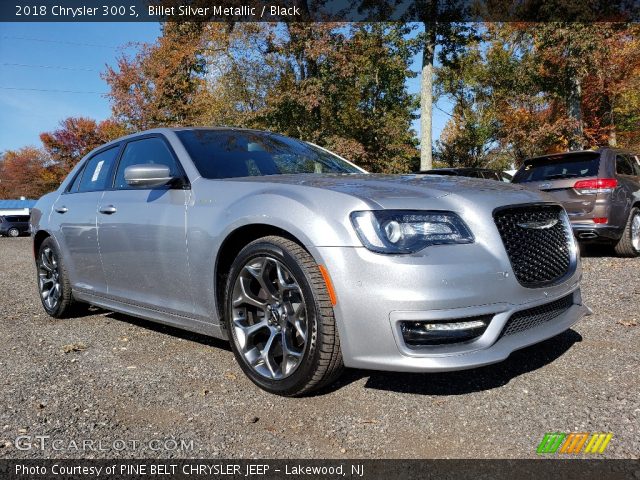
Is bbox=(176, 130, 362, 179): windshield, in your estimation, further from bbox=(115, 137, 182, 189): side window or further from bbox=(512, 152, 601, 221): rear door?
bbox=(512, 152, 601, 221): rear door

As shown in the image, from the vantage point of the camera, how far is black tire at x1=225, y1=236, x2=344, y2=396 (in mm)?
2697

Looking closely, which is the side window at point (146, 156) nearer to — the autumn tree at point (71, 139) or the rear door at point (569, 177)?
the rear door at point (569, 177)

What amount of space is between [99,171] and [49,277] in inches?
54.6

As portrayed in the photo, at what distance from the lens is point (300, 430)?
2.56 metres

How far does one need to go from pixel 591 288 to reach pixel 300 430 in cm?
426

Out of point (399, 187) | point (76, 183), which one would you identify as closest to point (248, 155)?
point (399, 187)

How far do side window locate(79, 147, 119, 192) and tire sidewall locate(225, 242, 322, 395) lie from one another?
191 cm

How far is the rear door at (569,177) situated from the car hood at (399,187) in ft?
15.4

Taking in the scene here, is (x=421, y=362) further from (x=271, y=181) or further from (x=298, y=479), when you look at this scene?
(x=271, y=181)

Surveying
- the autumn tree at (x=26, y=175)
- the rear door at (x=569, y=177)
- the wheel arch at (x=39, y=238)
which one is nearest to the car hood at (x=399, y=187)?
the wheel arch at (x=39, y=238)

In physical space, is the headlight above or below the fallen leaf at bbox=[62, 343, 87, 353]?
above

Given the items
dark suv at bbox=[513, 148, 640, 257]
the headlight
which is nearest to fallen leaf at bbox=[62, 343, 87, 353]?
the headlight

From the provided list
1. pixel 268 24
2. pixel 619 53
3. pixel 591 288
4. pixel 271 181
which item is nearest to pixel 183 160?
pixel 271 181

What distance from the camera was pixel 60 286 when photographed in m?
5.04
